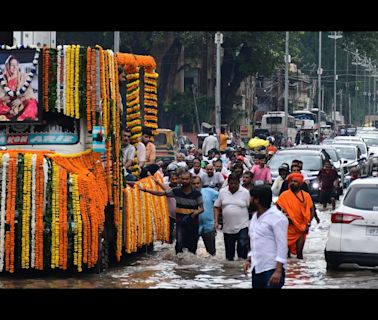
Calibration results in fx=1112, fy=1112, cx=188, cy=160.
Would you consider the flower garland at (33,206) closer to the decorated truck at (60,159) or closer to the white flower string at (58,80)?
the decorated truck at (60,159)

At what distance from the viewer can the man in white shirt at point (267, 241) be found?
390 inches

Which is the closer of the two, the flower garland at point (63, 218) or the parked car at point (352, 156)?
the flower garland at point (63, 218)

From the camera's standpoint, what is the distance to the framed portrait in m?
14.9

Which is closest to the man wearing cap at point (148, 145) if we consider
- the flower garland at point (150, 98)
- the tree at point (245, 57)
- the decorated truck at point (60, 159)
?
the flower garland at point (150, 98)

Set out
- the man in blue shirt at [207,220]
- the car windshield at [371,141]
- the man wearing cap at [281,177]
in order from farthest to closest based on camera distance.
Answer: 1. the car windshield at [371,141]
2. the man wearing cap at [281,177]
3. the man in blue shirt at [207,220]

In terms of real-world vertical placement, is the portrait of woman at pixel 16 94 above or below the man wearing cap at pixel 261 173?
above

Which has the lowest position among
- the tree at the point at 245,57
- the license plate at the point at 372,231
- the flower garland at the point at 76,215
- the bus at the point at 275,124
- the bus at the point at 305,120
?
the license plate at the point at 372,231

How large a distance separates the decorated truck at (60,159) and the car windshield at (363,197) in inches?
129

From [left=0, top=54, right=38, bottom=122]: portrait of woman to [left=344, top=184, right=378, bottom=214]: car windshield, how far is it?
15.2ft

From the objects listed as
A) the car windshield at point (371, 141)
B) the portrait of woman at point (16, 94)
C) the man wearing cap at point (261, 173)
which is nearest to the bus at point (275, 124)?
the car windshield at point (371, 141)

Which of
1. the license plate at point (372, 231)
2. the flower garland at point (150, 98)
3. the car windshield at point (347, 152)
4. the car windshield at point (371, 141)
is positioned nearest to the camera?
the license plate at point (372, 231)

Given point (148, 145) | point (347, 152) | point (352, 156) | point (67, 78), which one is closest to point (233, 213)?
point (67, 78)
